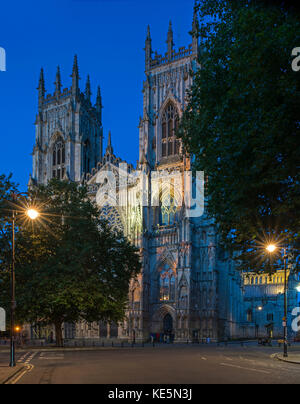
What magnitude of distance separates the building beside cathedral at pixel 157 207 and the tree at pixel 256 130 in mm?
26356

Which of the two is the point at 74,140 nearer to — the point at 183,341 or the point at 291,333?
the point at 183,341

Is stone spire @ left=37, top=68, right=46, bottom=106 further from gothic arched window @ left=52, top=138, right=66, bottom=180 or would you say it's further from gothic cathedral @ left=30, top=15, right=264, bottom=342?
gothic arched window @ left=52, top=138, right=66, bottom=180

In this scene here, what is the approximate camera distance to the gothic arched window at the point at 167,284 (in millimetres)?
54031

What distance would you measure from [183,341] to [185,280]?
21.2 feet

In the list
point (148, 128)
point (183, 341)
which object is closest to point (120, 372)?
point (183, 341)

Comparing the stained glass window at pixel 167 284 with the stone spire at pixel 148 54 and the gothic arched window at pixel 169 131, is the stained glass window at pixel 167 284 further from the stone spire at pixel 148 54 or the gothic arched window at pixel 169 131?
the stone spire at pixel 148 54

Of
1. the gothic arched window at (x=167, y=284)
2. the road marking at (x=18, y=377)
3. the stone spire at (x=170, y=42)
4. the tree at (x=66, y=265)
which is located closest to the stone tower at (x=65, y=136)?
the stone spire at (x=170, y=42)

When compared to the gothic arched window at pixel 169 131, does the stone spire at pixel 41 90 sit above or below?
above

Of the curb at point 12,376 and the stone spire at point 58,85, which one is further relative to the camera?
the stone spire at point 58,85

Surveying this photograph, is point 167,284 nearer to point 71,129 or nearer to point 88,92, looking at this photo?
point 71,129

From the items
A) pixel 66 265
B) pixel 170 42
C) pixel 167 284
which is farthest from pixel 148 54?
pixel 66 265

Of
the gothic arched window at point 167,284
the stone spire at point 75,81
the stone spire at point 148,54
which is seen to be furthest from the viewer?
the stone spire at point 75,81

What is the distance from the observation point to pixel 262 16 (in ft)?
51.6

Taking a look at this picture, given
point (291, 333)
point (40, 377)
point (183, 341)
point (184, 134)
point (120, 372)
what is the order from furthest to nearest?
point (291, 333), point (183, 341), point (184, 134), point (120, 372), point (40, 377)
